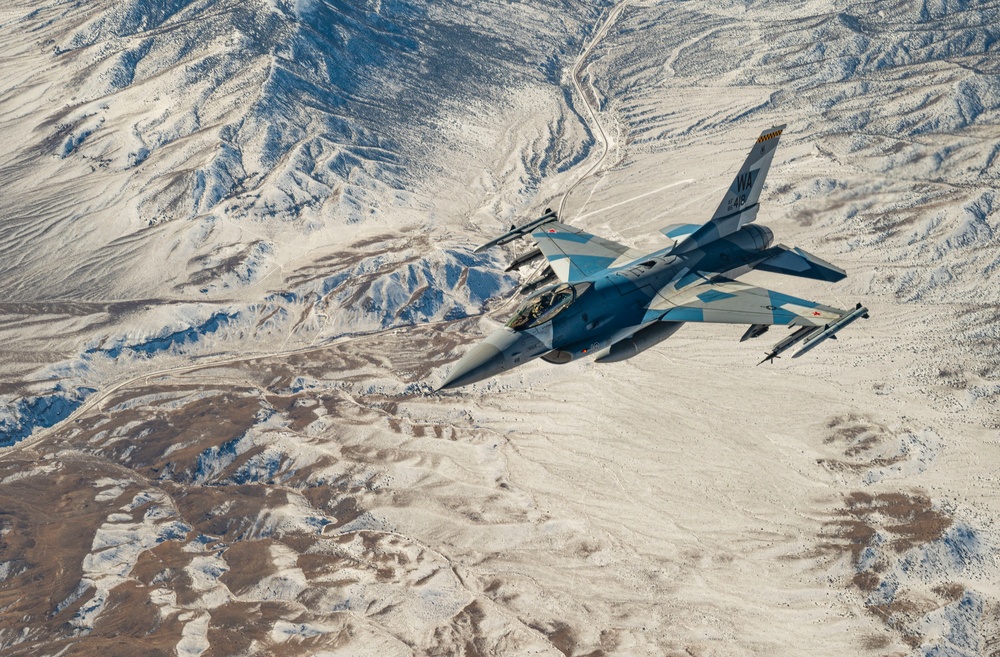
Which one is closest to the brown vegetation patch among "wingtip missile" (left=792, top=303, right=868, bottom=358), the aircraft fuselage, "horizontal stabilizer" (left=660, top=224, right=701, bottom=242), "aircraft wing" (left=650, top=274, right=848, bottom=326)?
the aircraft fuselage

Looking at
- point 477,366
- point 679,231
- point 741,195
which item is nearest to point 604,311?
point 477,366

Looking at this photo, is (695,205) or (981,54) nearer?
(695,205)

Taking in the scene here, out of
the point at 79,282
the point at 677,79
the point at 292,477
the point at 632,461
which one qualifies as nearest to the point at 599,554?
the point at 632,461

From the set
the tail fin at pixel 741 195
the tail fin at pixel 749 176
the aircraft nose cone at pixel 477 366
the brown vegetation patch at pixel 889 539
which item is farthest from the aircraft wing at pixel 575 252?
the brown vegetation patch at pixel 889 539

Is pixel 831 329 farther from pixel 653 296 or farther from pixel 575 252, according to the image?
pixel 575 252

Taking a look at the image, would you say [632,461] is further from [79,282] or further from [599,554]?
[79,282]

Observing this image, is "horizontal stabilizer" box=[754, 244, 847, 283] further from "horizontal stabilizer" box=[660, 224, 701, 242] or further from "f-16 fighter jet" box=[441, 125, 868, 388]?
"horizontal stabilizer" box=[660, 224, 701, 242]

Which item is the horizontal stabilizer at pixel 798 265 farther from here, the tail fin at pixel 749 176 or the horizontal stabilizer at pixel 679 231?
the horizontal stabilizer at pixel 679 231
